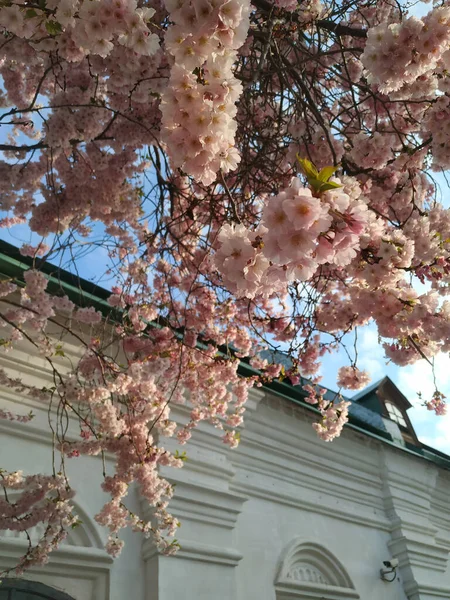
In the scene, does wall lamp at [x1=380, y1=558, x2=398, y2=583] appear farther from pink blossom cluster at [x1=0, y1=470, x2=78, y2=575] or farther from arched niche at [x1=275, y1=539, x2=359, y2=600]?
pink blossom cluster at [x1=0, y1=470, x2=78, y2=575]

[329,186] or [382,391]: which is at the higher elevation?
[382,391]

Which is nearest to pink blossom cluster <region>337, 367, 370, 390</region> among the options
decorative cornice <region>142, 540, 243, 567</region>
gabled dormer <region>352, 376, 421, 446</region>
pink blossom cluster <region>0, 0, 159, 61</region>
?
decorative cornice <region>142, 540, 243, 567</region>

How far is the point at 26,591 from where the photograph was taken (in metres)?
3.74

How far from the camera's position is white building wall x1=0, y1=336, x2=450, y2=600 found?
13.4ft

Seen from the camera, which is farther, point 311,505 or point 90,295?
point 311,505

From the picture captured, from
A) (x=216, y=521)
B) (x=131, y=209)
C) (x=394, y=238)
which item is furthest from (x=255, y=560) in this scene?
(x=394, y=238)

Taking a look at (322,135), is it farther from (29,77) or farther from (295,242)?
(29,77)

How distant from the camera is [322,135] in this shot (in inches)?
123

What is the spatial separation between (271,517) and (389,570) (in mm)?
2020

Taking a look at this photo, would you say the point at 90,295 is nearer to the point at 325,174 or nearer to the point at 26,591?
the point at 26,591

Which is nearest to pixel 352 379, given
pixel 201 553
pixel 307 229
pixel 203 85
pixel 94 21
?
pixel 201 553

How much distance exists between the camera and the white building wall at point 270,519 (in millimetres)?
4098

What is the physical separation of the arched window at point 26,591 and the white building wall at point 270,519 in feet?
0.18

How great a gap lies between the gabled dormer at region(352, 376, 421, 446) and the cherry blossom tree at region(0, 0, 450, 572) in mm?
→ 4186
